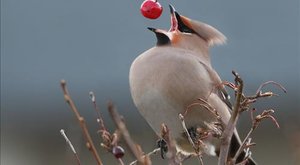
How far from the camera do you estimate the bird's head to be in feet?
14.7

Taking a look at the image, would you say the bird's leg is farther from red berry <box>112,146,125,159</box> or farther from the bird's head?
red berry <box>112,146,125,159</box>

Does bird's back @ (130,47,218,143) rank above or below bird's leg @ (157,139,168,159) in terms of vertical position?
above

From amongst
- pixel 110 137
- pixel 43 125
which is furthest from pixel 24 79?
pixel 110 137

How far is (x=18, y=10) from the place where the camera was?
52.0 feet

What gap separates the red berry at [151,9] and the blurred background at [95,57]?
17.5 ft

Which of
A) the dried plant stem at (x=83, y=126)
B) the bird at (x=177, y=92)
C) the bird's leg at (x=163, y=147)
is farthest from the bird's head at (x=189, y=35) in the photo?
the dried plant stem at (x=83, y=126)

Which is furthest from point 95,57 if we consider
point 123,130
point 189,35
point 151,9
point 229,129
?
point 123,130

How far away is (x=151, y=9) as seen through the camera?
3875 millimetres

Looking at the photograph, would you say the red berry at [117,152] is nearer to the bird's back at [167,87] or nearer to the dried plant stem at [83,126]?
the dried plant stem at [83,126]

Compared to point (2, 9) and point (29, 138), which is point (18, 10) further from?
point (29, 138)

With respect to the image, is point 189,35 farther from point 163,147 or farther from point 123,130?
point 123,130

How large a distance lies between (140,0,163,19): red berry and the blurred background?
17.5 ft

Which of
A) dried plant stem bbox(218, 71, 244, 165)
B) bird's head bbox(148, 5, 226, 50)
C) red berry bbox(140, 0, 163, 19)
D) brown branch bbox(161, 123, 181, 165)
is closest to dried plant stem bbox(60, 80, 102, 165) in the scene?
brown branch bbox(161, 123, 181, 165)

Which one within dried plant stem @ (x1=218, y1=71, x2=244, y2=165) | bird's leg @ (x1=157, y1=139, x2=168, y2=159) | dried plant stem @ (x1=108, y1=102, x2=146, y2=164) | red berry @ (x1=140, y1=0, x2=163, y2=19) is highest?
red berry @ (x1=140, y1=0, x2=163, y2=19)
